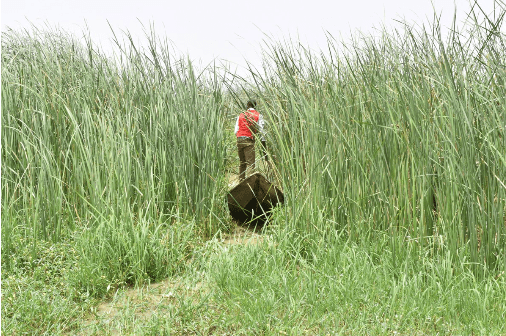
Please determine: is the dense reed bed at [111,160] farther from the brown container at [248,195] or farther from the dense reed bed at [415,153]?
the dense reed bed at [415,153]

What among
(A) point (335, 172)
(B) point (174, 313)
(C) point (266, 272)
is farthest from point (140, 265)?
(A) point (335, 172)

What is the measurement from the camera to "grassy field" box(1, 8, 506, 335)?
244 centimetres

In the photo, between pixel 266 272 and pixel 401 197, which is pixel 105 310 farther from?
pixel 401 197

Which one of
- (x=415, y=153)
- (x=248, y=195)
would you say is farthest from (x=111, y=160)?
(x=415, y=153)

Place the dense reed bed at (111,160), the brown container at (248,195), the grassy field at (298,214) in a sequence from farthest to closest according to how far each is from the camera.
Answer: the brown container at (248,195) → the dense reed bed at (111,160) → the grassy field at (298,214)

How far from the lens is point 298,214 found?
3.09 meters

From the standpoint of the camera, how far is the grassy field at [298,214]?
7.99 ft

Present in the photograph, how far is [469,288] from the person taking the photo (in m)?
2.44

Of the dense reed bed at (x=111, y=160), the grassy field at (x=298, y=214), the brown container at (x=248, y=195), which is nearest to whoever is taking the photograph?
the grassy field at (x=298, y=214)

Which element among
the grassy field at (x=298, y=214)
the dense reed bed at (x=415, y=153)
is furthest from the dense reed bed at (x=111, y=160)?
the dense reed bed at (x=415, y=153)

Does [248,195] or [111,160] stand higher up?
[111,160]

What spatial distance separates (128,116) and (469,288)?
273 centimetres

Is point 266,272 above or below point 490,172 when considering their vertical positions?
below

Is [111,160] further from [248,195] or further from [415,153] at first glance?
[415,153]
